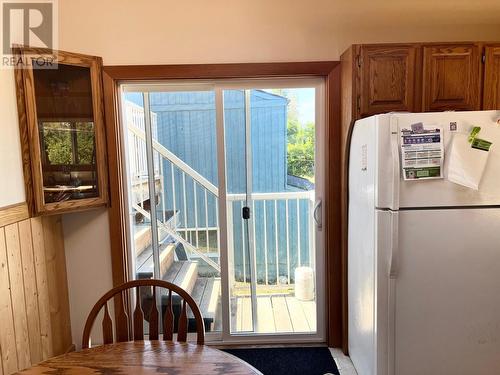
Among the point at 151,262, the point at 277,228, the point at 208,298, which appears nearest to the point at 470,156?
the point at 277,228

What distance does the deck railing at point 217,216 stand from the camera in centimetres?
262

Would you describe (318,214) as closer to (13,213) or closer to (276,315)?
(276,315)

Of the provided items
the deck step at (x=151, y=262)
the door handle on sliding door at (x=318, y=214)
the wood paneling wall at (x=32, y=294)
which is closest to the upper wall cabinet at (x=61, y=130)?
the wood paneling wall at (x=32, y=294)

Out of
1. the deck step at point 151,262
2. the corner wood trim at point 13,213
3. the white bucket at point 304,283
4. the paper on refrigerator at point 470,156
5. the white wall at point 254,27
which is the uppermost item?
the white wall at point 254,27

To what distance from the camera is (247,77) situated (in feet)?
7.90

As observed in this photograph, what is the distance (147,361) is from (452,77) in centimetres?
226

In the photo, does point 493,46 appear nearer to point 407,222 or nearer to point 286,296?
point 407,222

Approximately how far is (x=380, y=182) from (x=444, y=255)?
1.68ft

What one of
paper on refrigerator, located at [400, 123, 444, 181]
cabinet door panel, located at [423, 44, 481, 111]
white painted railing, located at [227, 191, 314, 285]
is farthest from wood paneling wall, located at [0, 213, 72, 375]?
cabinet door panel, located at [423, 44, 481, 111]

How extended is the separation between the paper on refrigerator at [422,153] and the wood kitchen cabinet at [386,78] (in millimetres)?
467

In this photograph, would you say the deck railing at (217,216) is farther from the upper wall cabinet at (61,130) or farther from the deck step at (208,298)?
the upper wall cabinet at (61,130)

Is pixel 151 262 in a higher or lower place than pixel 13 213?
lower

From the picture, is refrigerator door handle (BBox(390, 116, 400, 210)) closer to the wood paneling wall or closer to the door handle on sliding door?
the door handle on sliding door

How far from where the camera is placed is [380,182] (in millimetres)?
1761
